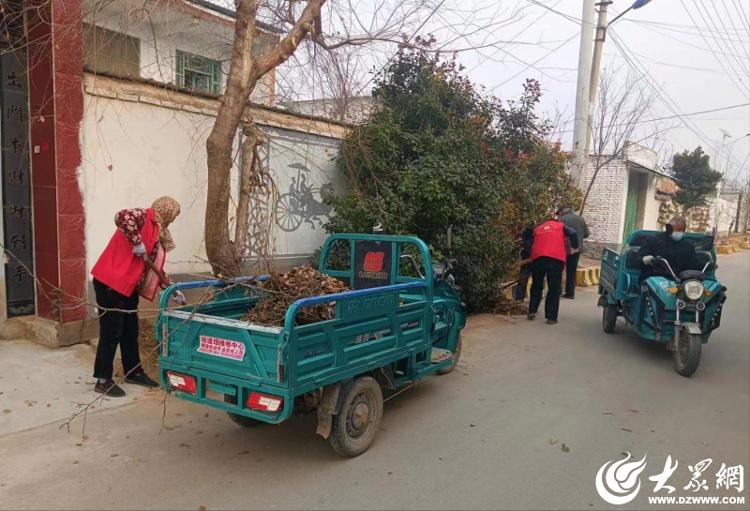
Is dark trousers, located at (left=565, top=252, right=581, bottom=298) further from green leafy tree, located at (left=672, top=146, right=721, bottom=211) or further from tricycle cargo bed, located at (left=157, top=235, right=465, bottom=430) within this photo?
green leafy tree, located at (left=672, top=146, right=721, bottom=211)

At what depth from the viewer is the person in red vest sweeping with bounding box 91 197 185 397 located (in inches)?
180

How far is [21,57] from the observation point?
224 inches

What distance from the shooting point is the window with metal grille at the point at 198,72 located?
885cm

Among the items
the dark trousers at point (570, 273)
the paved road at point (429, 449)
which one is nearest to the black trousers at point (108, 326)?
the paved road at point (429, 449)

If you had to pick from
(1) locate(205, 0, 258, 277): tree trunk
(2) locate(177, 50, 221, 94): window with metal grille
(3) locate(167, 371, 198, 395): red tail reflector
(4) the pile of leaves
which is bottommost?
(3) locate(167, 371, 198, 395): red tail reflector

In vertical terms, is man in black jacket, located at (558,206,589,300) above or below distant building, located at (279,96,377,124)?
below

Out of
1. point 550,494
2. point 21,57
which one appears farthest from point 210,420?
point 21,57

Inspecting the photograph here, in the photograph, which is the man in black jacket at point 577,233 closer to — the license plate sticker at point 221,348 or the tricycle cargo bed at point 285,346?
the tricycle cargo bed at point 285,346

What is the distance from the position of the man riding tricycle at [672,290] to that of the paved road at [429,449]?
1.59 ft

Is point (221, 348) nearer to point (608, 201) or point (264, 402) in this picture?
point (264, 402)

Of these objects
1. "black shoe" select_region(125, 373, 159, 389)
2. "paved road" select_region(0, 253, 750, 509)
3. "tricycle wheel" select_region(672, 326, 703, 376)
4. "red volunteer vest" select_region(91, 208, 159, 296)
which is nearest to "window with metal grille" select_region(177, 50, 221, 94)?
"red volunteer vest" select_region(91, 208, 159, 296)

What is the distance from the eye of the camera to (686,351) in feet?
19.3

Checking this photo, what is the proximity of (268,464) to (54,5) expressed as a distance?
485cm

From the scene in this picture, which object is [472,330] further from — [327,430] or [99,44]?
[99,44]
